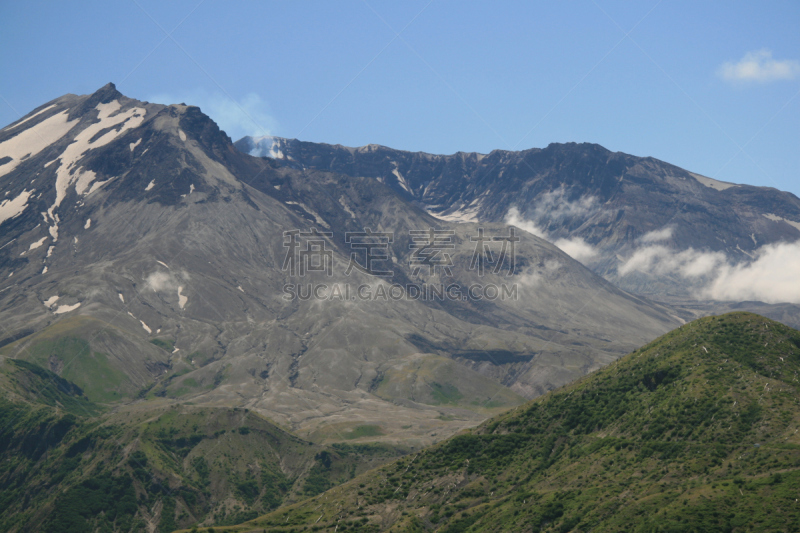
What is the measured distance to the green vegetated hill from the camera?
108875 mm

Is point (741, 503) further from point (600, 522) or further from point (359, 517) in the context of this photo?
point (359, 517)

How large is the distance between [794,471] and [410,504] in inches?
2694

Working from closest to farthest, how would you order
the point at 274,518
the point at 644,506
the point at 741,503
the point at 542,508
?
the point at 741,503, the point at 644,506, the point at 542,508, the point at 274,518

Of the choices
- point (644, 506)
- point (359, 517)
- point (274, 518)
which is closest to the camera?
point (644, 506)

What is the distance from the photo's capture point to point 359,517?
458 ft

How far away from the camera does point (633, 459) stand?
129 m

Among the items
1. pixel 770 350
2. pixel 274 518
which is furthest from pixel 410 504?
pixel 770 350

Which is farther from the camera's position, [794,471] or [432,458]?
[432,458]

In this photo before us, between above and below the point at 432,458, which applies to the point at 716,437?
above

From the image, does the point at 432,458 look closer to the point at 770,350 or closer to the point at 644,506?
the point at 644,506

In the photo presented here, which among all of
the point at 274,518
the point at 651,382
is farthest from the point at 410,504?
the point at 651,382

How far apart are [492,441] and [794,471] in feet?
213

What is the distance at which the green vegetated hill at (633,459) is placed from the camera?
4286 inches

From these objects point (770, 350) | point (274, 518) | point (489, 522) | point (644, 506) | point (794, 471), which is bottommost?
point (274, 518)
